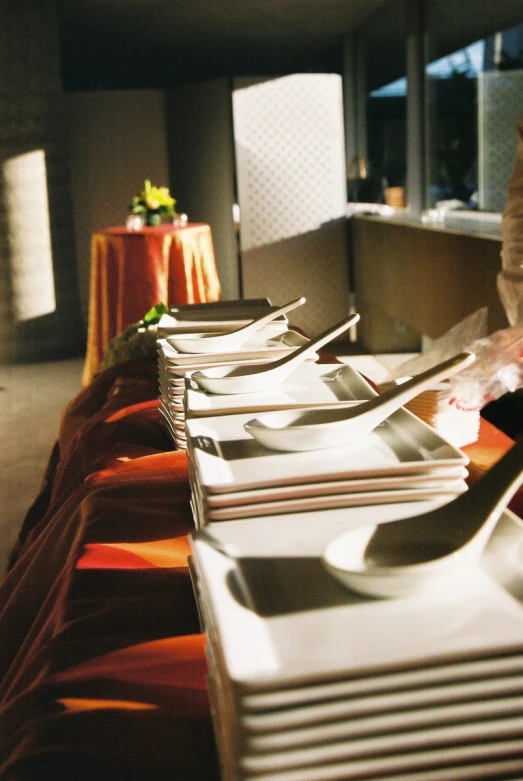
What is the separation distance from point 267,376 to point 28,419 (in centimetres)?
329

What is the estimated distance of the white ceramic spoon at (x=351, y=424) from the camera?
0.56 metres

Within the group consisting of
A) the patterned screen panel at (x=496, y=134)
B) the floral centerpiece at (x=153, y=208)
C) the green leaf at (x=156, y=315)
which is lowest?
the green leaf at (x=156, y=315)

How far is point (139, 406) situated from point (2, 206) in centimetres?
414

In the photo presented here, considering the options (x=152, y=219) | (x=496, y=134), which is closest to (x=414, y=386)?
(x=496, y=134)

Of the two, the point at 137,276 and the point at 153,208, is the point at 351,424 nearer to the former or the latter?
the point at 137,276

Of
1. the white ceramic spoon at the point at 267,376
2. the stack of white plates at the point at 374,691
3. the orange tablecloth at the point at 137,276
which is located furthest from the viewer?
the orange tablecloth at the point at 137,276

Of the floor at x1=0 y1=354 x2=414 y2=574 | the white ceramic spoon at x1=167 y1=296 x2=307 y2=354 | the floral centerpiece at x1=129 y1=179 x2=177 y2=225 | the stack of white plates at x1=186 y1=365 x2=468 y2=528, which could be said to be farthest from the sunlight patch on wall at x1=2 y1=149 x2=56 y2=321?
the stack of white plates at x1=186 y1=365 x2=468 y2=528

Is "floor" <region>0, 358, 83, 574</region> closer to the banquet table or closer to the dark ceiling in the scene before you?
the banquet table

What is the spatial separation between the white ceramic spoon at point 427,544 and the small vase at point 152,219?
13.0ft

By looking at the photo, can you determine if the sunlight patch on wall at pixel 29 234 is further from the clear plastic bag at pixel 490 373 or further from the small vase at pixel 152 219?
the clear plastic bag at pixel 490 373

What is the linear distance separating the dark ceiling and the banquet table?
412 centimetres

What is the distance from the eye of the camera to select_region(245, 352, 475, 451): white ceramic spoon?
0.56m

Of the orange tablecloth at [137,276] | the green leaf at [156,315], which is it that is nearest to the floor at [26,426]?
the orange tablecloth at [137,276]

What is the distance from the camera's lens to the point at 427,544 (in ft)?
1.37
